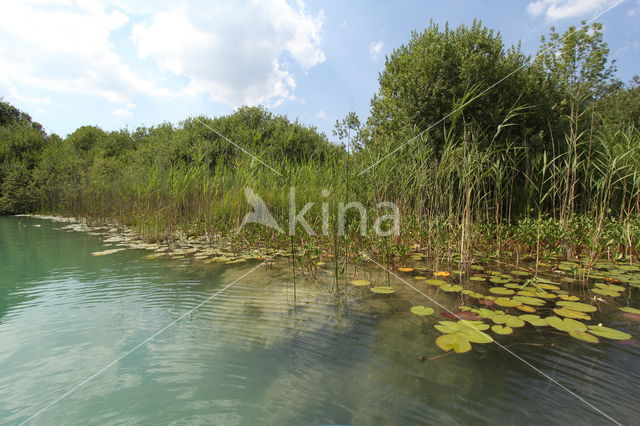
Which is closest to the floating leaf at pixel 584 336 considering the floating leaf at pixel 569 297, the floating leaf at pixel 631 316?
the floating leaf at pixel 631 316

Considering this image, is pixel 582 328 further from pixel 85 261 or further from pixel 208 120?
pixel 208 120

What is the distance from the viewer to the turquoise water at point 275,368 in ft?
4.65

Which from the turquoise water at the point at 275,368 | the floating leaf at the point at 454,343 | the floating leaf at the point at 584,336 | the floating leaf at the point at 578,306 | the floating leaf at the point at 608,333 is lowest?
the turquoise water at the point at 275,368

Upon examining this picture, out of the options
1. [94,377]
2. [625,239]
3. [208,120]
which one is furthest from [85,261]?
[208,120]

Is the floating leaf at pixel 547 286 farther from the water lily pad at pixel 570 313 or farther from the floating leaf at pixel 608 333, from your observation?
the floating leaf at pixel 608 333

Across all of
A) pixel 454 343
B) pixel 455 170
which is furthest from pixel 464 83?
pixel 454 343

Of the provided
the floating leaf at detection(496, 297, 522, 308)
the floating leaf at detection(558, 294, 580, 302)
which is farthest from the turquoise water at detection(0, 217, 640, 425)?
the floating leaf at detection(496, 297, 522, 308)

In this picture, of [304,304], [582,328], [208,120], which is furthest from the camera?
[208,120]

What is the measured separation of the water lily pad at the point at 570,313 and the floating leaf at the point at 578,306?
0.04 meters

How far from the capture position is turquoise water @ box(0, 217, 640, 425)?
55.8 inches

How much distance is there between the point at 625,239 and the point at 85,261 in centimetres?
661

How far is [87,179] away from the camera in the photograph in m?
9.95

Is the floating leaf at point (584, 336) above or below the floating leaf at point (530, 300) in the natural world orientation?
below

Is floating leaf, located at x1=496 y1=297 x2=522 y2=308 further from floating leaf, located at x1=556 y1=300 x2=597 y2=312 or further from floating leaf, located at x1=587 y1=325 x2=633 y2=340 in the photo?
floating leaf, located at x1=587 y1=325 x2=633 y2=340
